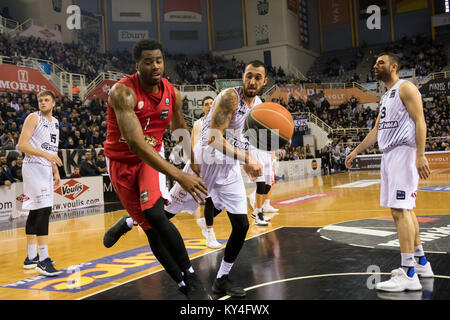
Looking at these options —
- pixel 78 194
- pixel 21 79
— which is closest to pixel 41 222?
pixel 78 194

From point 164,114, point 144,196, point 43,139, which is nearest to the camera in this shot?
point 144,196

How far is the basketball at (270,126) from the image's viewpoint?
371 cm

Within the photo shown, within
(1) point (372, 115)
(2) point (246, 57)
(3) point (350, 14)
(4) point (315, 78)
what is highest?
(3) point (350, 14)

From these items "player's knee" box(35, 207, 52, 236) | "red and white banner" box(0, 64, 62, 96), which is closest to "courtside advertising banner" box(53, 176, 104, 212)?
"player's knee" box(35, 207, 52, 236)

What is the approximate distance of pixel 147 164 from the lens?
2.89 m

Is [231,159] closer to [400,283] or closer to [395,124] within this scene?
[395,124]

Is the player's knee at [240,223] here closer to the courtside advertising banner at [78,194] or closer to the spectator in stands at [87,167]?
the courtside advertising banner at [78,194]

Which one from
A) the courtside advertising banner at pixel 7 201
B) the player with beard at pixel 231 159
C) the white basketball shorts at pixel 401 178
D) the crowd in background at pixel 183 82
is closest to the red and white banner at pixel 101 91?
the crowd in background at pixel 183 82

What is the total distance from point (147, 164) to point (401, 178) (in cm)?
218

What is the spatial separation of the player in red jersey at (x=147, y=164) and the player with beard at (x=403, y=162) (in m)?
1.68

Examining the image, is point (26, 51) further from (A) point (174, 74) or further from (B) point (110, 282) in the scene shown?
(B) point (110, 282)

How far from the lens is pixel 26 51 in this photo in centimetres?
2303

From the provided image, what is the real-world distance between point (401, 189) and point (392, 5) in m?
34.1


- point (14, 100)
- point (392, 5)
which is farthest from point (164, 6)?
point (14, 100)
